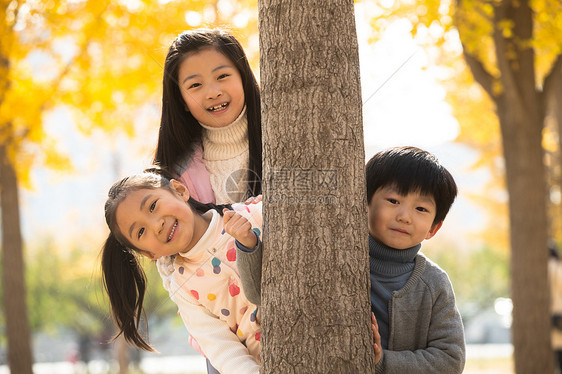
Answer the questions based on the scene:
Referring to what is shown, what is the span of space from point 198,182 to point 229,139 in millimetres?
204

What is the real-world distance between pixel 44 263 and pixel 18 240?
1941cm

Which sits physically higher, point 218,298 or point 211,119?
point 211,119

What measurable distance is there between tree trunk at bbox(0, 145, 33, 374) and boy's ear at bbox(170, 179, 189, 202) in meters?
5.50

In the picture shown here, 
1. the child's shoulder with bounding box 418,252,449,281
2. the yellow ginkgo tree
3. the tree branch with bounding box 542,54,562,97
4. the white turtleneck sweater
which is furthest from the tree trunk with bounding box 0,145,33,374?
the child's shoulder with bounding box 418,252,449,281

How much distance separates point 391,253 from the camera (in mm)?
2250

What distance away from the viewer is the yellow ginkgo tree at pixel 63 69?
671 cm

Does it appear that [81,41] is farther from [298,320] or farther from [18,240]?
[298,320]

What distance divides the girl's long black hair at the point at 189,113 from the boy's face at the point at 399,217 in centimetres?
51

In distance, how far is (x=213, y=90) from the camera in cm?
247

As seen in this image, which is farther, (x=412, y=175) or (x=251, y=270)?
(x=412, y=175)

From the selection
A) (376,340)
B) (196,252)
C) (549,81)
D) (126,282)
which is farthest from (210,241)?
(549,81)

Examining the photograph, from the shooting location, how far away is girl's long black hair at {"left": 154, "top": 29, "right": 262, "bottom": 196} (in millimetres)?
2535

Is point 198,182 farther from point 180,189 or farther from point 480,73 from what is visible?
point 480,73

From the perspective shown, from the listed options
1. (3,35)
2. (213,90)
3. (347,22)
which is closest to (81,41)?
(3,35)
